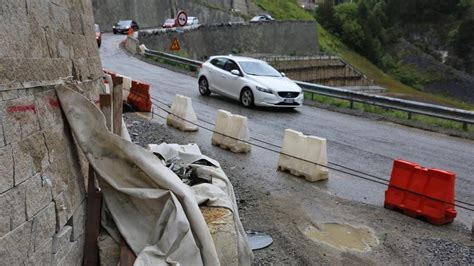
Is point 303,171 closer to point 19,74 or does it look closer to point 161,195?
point 161,195

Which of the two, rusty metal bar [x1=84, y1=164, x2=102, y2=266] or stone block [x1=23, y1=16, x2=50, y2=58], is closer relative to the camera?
stone block [x1=23, y1=16, x2=50, y2=58]

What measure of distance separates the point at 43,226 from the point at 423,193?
5343mm

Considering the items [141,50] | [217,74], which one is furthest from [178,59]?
[217,74]

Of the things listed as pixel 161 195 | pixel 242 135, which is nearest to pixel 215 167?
pixel 161 195

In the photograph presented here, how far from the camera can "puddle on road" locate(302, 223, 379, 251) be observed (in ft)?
19.7

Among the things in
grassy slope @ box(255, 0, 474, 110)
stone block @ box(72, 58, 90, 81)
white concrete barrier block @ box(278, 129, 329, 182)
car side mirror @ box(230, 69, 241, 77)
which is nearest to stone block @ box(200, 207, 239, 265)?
stone block @ box(72, 58, 90, 81)

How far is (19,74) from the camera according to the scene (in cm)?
331

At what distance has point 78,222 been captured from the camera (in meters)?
4.07

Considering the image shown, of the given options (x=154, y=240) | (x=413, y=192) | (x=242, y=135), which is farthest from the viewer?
(x=242, y=135)

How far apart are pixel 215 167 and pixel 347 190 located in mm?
3230

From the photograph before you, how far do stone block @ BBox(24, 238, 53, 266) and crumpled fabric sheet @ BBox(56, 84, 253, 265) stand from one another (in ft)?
2.26

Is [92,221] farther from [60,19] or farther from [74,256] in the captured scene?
[60,19]

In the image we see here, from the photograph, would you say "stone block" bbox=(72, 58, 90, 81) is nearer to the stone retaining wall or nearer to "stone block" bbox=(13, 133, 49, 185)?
the stone retaining wall

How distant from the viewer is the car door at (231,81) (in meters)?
16.6
